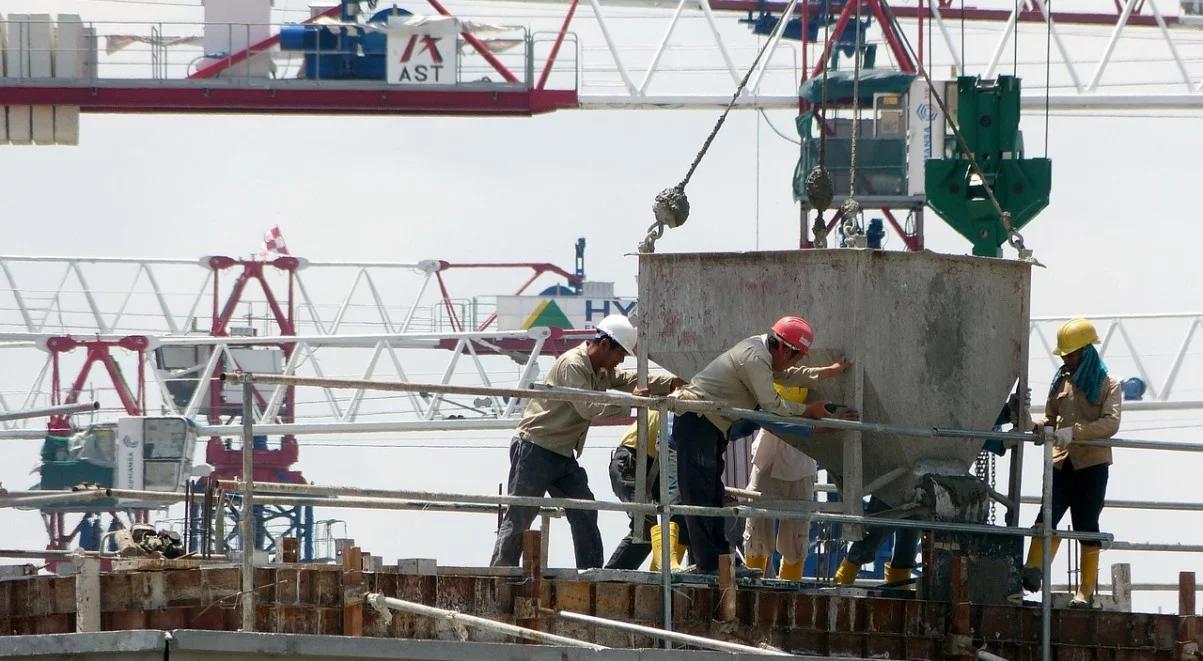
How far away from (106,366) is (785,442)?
168 ft

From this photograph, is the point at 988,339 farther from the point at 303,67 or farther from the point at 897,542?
the point at 303,67

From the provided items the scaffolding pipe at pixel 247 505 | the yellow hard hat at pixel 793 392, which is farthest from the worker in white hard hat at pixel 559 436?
the scaffolding pipe at pixel 247 505

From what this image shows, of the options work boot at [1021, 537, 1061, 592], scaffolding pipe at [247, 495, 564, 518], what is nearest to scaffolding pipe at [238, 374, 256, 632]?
scaffolding pipe at [247, 495, 564, 518]

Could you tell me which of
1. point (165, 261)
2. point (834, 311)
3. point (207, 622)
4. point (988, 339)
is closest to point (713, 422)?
point (834, 311)

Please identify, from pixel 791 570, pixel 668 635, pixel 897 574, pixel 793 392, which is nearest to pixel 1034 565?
pixel 897 574

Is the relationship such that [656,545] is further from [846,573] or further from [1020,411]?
[1020,411]

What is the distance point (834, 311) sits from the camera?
1473 centimetres

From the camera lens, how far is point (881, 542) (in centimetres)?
1555

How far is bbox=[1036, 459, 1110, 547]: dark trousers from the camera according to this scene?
15.3 m

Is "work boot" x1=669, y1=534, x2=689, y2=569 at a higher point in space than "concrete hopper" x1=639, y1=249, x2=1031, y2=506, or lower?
lower

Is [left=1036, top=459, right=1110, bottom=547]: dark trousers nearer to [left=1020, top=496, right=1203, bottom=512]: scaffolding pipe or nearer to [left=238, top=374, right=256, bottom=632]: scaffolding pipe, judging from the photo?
[left=1020, top=496, right=1203, bottom=512]: scaffolding pipe

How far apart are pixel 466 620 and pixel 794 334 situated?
3173 mm

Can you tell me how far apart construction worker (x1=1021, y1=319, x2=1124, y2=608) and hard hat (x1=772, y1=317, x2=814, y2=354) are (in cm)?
194

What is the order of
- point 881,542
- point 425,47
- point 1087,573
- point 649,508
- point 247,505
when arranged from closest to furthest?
point 247,505 < point 649,508 < point 1087,573 < point 881,542 < point 425,47
